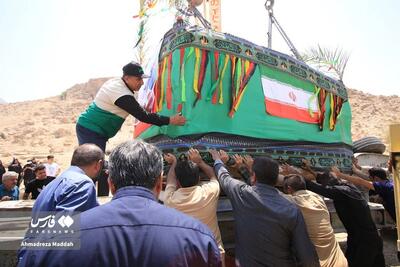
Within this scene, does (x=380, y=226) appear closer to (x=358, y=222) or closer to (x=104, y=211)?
(x=358, y=222)

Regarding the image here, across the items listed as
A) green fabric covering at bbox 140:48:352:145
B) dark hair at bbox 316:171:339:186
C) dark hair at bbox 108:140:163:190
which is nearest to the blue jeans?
green fabric covering at bbox 140:48:352:145

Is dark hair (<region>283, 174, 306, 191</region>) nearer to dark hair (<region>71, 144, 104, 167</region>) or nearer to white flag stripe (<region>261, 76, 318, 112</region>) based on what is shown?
white flag stripe (<region>261, 76, 318, 112</region>)

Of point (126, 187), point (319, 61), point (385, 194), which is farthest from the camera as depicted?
point (319, 61)

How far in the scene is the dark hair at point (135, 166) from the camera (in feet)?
4.55

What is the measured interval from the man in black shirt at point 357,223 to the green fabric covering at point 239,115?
0.62 meters

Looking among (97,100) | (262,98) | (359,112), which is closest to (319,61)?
(262,98)

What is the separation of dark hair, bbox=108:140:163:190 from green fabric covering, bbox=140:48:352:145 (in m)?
1.71

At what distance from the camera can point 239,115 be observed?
3383mm

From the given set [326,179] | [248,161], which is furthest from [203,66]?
[326,179]

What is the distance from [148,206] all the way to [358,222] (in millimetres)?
2761

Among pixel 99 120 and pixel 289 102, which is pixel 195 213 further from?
pixel 289 102

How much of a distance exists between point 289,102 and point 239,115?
0.70m

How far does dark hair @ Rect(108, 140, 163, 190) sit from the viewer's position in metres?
1.39

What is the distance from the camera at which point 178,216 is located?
49.3 inches
